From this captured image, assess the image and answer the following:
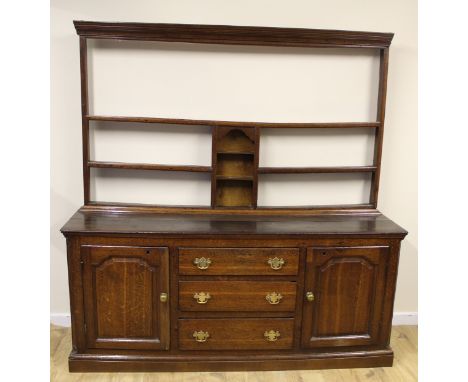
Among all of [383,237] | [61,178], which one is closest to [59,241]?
[61,178]

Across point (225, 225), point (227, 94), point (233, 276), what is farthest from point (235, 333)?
point (227, 94)

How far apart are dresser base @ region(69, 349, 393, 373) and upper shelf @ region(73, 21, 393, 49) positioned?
4.65ft

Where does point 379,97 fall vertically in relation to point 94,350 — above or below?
above

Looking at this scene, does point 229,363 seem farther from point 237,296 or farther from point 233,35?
point 233,35

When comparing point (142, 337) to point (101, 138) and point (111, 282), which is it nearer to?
point (111, 282)

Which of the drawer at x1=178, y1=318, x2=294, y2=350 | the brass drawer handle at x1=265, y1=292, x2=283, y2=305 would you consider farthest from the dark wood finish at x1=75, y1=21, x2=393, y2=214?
the drawer at x1=178, y1=318, x2=294, y2=350

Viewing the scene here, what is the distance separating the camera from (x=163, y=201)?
2096 mm

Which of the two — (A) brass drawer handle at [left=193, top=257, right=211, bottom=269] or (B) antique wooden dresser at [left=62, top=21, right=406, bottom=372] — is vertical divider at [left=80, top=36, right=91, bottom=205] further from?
(A) brass drawer handle at [left=193, top=257, right=211, bottom=269]

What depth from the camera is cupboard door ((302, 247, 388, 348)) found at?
6.15ft

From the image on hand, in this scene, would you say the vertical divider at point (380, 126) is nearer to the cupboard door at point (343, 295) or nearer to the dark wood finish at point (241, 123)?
the dark wood finish at point (241, 123)

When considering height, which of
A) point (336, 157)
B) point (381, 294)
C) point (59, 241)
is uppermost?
point (336, 157)

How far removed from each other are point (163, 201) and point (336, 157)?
2.89 ft

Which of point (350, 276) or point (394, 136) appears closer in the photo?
point (350, 276)

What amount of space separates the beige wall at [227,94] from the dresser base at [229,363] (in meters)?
0.50
